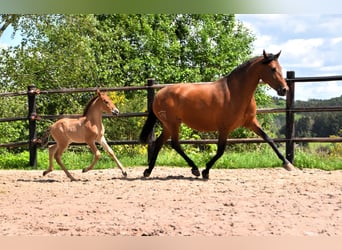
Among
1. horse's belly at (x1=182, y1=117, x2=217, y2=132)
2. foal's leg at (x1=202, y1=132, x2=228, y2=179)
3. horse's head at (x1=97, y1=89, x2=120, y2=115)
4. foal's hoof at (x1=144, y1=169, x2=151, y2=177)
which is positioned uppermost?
horse's head at (x1=97, y1=89, x2=120, y2=115)

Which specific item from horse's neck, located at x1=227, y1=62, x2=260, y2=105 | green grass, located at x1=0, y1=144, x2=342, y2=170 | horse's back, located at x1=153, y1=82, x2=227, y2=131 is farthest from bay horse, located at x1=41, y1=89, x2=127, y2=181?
horse's neck, located at x1=227, y1=62, x2=260, y2=105

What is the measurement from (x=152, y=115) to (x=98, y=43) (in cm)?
1127

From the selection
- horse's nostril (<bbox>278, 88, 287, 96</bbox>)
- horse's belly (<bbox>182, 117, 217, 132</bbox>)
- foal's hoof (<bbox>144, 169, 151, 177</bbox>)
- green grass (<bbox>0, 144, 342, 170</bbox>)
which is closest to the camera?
horse's nostril (<bbox>278, 88, 287, 96</bbox>)

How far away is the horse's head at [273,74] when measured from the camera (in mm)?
5625

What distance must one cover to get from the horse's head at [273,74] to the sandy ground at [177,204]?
3.25 feet

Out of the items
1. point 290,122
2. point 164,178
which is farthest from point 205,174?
point 290,122

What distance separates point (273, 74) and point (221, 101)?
2.10 feet

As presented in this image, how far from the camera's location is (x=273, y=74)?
5.66 metres

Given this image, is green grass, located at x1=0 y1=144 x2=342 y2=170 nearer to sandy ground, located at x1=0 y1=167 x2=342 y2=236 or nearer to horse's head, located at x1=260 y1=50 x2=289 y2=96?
sandy ground, located at x1=0 y1=167 x2=342 y2=236

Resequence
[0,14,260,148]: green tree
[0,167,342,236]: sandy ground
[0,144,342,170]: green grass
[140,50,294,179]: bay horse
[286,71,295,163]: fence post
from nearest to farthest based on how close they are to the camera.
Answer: [0,167,342,236]: sandy ground, [140,50,294,179]: bay horse, [0,144,342,170]: green grass, [286,71,295,163]: fence post, [0,14,260,148]: green tree

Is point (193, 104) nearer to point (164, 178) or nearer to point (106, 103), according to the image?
point (164, 178)

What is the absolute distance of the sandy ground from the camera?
3.46m

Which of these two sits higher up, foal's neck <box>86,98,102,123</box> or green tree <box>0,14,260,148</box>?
green tree <box>0,14,260,148</box>

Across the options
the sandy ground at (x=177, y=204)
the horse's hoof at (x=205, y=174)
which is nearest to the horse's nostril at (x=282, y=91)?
the sandy ground at (x=177, y=204)
